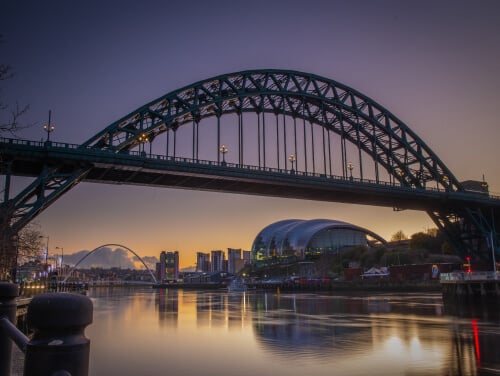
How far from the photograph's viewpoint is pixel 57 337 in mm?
2084

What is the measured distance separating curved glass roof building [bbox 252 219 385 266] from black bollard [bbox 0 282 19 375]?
159 m

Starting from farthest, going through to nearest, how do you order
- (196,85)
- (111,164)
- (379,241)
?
1. (379,241)
2. (196,85)
3. (111,164)

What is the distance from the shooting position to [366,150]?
7662 centimetres

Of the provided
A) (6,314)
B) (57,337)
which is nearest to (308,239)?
(6,314)

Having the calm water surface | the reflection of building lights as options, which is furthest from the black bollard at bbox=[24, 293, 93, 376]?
the reflection of building lights

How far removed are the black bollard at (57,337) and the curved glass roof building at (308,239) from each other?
160125 mm

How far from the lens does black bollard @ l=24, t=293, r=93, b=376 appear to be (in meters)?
2.02

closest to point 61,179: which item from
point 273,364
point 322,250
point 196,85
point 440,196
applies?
point 196,85

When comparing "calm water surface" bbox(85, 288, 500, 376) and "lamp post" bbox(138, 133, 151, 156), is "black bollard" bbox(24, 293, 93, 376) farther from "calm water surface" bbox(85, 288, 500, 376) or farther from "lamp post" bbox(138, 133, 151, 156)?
"lamp post" bbox(138, 133, 151, 156)

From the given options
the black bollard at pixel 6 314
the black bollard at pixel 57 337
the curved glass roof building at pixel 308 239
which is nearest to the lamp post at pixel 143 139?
the black bollard at pixel 6 314

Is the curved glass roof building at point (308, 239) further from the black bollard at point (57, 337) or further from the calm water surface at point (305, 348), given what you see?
the black bollard at point (57, 337)

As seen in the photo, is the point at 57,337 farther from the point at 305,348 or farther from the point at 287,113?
the point at 287,113

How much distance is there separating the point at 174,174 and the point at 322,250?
118 meters

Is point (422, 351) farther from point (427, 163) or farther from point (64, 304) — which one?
point (427, 163)
